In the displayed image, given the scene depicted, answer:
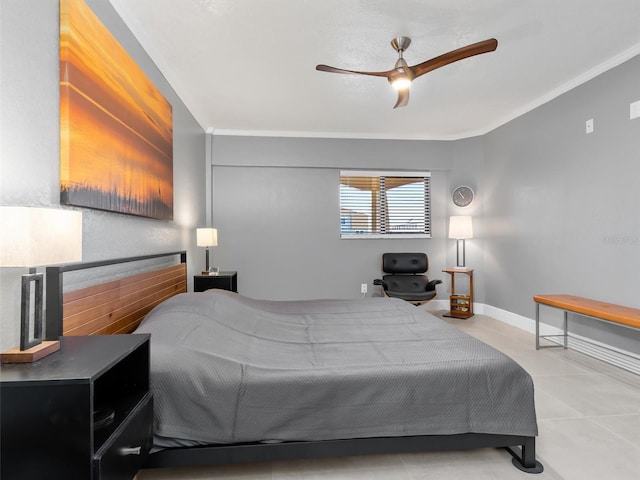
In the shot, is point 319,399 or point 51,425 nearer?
point 51,425

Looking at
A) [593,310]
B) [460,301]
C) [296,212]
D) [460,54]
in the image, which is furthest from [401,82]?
[460,301]

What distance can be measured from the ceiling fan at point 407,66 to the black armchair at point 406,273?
2.72m

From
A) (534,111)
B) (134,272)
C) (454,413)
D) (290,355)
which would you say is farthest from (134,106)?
(534,111)

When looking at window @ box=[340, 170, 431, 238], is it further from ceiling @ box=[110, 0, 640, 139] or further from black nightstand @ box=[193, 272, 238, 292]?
black nightstand @ box=[193, 272, 238, 292]

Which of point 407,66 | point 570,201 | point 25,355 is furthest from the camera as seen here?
point 570,201

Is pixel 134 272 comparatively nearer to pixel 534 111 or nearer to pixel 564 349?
pixel 564 349

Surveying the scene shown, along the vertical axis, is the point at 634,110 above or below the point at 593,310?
above

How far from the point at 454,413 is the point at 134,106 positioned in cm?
268

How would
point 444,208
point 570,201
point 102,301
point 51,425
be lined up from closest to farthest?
point 51,425 < point 102,301 < point 570,201 < point 444,208

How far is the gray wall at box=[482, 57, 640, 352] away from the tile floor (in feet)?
3.44

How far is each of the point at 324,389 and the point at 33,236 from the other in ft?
4.18

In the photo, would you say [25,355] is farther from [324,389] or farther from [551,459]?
[551,459]

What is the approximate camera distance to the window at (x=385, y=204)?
559cm

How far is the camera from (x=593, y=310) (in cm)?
304
